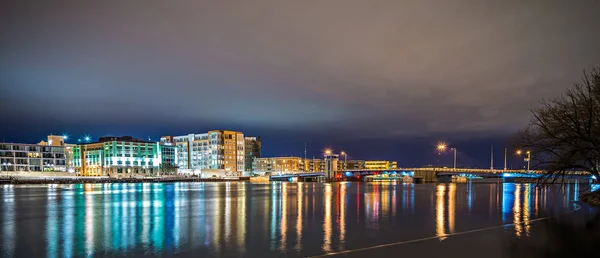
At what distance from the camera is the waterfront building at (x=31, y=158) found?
6363 inches

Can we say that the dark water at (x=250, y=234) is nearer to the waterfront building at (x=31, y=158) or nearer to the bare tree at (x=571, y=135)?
the bare tree at (x=571, y=135)

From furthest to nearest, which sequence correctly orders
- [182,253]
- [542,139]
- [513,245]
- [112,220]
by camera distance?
[542,139] < [112,220] < [513,245] < [182,253]

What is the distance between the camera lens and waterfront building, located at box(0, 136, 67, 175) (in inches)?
6363

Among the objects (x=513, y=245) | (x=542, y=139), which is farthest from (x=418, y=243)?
(x=542, y=139)

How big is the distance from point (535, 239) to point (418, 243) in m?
6.36

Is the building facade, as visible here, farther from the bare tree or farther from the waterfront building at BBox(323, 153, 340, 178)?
the bare tree

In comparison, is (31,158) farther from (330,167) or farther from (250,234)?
(250,234)

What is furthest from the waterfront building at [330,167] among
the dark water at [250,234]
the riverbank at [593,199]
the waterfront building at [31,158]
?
the dark water at [250,234]

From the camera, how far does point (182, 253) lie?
1684 cm

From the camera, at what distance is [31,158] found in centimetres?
17038

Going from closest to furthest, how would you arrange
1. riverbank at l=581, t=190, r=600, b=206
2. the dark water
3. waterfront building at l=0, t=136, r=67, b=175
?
the dark water
riverbank at l=581, t=190, r=600, b=206
waterfront building at l=0, t=136, r=67, b=175

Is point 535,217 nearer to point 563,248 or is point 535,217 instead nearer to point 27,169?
point 563,248

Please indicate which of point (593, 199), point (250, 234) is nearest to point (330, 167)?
point (593, 199)

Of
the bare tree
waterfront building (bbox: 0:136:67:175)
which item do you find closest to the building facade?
waterfront building (bbox: 0:136:67:175)
